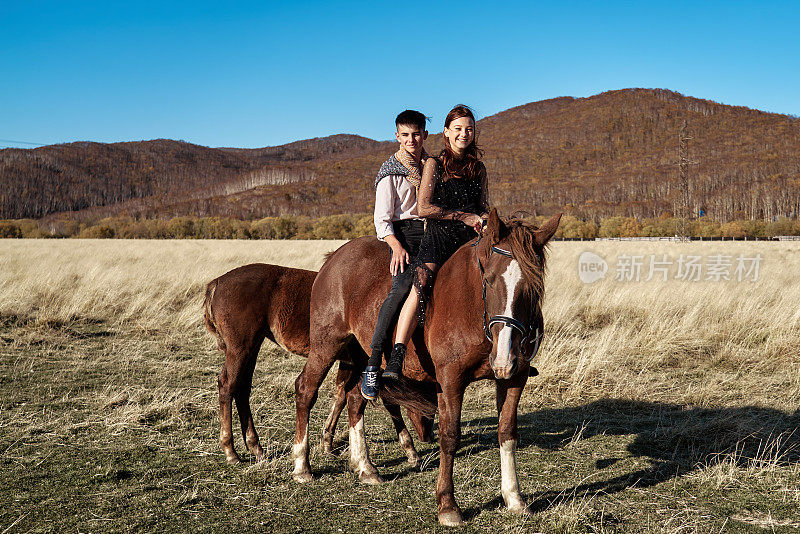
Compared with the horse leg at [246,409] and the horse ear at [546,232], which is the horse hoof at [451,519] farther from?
the horse leg at [246,409]

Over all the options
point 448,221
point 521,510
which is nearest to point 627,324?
point 521,510

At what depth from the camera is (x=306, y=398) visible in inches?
171

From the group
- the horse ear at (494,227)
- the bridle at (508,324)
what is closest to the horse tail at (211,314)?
the bridle at (508,324)

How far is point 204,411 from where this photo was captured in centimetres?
593

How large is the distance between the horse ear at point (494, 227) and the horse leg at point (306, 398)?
170cm

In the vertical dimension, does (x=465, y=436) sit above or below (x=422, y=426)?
below

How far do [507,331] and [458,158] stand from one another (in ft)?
4.64

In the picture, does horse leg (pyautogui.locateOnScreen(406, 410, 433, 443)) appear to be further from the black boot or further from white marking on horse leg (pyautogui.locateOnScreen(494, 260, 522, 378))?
white marking on horse leg (pyautogui.locateOnScreen(494, 260, 522, 378))

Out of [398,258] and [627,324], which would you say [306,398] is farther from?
[627,324]

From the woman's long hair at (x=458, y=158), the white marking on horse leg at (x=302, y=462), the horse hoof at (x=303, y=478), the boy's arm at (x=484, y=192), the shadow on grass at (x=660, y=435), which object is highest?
the woman's long hair at (x=458, y=158)

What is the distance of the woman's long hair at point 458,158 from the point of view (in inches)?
151

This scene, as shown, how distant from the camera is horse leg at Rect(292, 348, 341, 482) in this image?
14.2ft

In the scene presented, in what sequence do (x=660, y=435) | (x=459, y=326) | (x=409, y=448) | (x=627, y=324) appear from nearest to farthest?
1. (x=459, y=326)
2. (x=409, y=448)
3. (x=660, y=435)
4. (x=627, y=324)

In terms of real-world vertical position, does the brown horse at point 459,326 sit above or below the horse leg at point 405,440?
above
